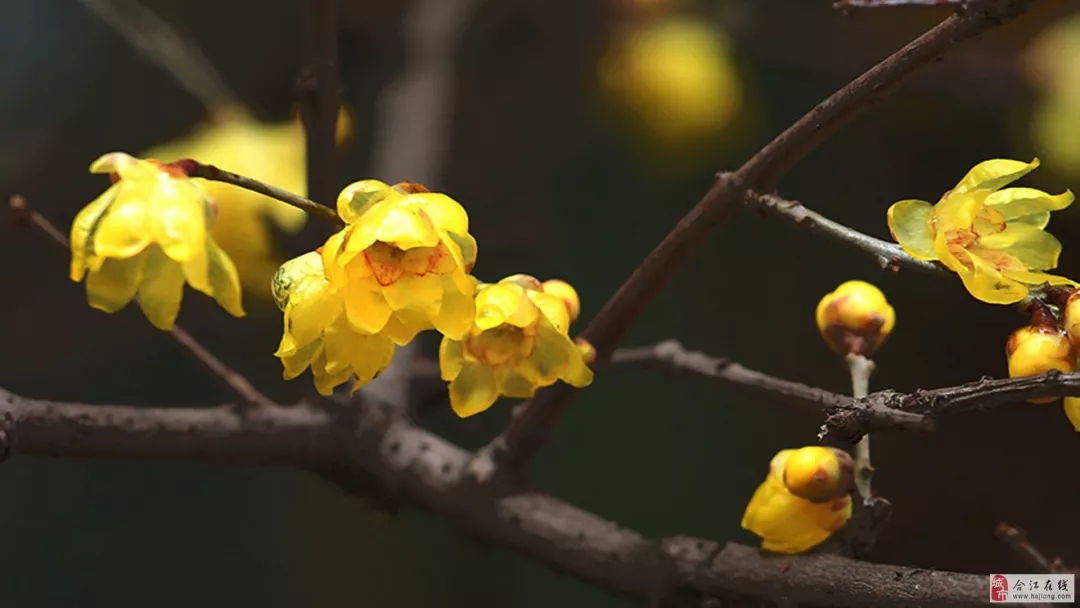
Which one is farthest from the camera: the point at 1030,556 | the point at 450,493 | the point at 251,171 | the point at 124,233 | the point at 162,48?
the point at 162,48

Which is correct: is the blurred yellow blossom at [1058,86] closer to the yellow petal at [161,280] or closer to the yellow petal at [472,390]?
the yellow petal at [472,390]

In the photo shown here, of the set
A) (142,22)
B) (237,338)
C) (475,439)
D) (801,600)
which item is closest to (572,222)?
(475,439)

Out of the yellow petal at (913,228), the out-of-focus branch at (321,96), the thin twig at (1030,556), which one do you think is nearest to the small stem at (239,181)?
the out-of-focus branch at (321,96)

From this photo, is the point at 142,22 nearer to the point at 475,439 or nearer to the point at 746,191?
the point at 475,439

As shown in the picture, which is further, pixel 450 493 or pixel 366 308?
pixel 450 493

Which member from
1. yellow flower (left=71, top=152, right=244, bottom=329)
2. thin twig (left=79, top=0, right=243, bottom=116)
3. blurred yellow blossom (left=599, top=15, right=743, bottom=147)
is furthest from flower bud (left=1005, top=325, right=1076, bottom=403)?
thin twig (left=79, top=0, right=243, bottom=116)

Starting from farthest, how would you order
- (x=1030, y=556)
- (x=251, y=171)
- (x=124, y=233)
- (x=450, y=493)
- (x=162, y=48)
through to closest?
(x=162, y=48) < (x=251, y=171) < (x=450, y=493) < (x=1030, y=556) < (x=124, y=233)

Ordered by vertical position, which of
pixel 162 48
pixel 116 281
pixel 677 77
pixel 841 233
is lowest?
pixel 116 281

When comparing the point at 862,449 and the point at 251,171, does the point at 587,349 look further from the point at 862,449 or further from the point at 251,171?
the point at 251,171

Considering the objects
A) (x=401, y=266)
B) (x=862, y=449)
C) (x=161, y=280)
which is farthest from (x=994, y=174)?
(x=161, y=280)
